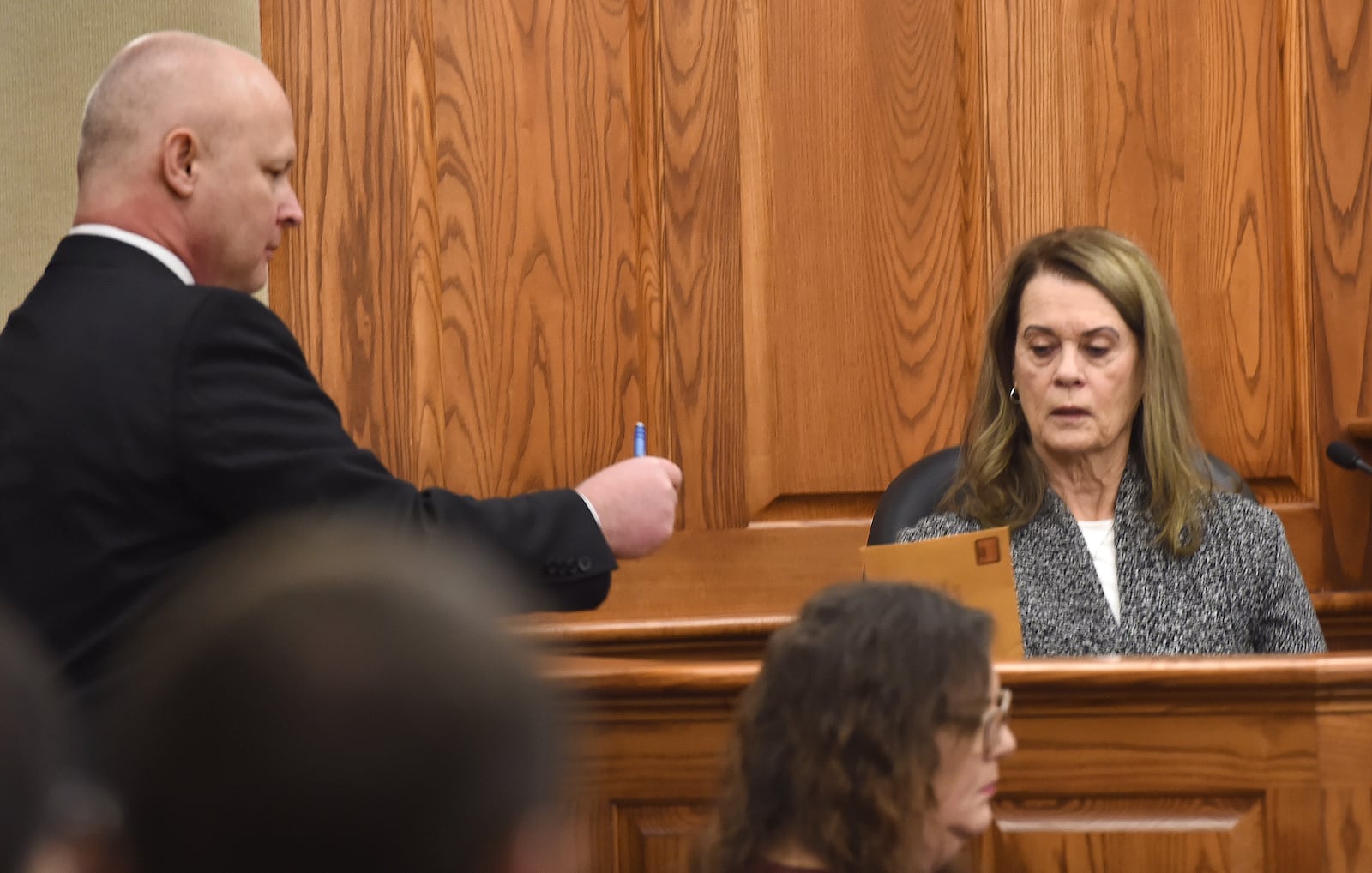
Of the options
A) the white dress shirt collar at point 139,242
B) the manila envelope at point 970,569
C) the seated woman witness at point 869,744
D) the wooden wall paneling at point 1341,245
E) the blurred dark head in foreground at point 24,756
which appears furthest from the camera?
the wooden wall paneling at point 1341,245

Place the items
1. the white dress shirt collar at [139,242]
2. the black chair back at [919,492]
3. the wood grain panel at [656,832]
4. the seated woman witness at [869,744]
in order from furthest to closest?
the black chair back at [919,492] < the wood grain panel at [656,832] < the white dress shirt collar at [139,242] < the seated woman witness at [869,744]

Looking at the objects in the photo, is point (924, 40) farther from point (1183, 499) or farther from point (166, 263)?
point (166, 263)

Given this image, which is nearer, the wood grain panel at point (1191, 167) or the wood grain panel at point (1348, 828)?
the wood grain panel at point (1348, 828)

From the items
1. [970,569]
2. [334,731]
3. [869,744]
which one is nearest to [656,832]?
[970,569]

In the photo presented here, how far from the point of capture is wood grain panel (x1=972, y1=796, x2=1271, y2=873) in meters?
1.80

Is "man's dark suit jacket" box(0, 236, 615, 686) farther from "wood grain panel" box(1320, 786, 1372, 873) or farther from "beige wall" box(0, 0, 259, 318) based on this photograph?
"beige wall" box(0, 0, 259, 318)

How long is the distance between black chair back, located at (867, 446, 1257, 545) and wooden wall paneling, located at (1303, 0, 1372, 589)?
1.81ft

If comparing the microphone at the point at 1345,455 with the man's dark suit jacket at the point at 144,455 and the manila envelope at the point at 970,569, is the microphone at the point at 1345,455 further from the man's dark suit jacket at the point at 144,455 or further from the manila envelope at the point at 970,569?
the man's dark suit jacket at the point at 144,455

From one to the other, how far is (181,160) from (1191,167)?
2.11m

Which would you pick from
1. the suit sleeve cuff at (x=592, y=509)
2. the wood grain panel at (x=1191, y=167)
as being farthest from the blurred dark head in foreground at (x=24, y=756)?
the wood grain panel at (x=1191, y=167)

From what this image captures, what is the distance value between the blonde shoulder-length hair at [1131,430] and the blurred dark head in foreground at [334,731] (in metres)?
2.16

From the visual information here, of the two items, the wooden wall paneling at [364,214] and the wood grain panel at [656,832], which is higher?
the wooden wall paneling at [364,214]

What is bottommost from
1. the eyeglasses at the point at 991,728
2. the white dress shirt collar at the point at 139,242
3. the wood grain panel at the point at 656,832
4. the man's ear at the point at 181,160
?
the wood grain panel at the point at 656,832

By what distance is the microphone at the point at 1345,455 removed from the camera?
284cm
